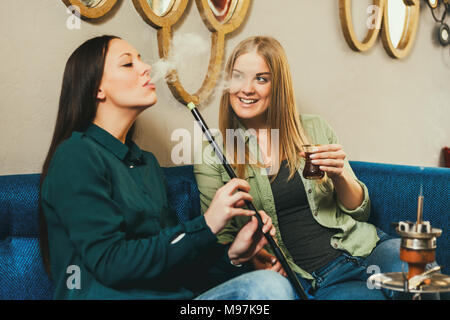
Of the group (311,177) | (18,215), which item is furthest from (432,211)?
(18,215)

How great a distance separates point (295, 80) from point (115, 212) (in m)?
1.36

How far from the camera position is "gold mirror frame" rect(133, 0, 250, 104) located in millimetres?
1567

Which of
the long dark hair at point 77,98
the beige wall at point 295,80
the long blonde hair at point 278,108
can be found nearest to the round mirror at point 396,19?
the beige wall at point 295,80

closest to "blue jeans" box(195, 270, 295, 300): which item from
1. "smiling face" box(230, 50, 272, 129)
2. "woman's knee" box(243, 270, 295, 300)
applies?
"woman's knee" box(243, 270, 295, 300)

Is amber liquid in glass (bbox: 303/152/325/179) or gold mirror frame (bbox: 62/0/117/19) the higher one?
gold mirror frame (bbox: 62/0/117/19)

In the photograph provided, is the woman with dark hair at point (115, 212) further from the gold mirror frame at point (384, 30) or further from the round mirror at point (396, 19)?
the round mirror at point (396, 19)

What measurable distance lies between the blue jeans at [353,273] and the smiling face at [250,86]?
1.76ft

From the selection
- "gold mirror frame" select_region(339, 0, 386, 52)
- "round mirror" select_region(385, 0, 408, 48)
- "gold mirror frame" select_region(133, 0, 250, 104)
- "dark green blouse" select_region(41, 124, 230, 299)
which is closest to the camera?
"dark green blouse" select_region(41, 124, 230, 299)

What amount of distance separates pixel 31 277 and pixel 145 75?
1.82 ft

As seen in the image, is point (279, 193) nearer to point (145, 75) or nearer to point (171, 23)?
point (145, 75)

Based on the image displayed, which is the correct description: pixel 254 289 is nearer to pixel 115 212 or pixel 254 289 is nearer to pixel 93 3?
pixel 115 212

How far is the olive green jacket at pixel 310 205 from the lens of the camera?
141 centimetres

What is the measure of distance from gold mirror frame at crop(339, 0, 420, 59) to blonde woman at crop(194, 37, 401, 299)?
0.98 meters

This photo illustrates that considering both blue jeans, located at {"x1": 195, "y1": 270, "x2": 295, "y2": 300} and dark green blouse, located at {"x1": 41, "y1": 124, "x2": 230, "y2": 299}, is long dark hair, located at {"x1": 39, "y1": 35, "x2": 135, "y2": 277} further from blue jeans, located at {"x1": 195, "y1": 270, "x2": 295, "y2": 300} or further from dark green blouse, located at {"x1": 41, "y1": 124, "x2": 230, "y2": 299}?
blue jeans, located at {"x1": 195, "y1": 270, "x2": 295, "y2": 300}
